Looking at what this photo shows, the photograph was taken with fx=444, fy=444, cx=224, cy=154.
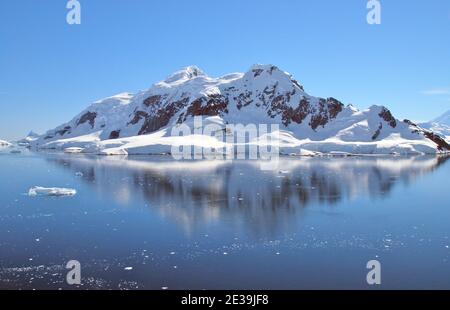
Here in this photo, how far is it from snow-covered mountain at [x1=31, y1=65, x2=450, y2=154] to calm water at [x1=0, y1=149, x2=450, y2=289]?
7181 centimetres

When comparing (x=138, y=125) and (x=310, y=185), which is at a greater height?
(x=138, y=125)

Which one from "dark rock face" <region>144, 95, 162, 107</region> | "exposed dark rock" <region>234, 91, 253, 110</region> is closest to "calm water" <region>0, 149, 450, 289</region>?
"exposed dark rock" <region>234, 91, 253, 110</region>

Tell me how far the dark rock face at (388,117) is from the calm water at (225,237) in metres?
94.4

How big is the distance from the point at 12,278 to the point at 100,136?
14971cm

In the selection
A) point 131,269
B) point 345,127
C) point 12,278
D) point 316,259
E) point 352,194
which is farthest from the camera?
point 345,127

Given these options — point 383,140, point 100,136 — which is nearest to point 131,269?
point 383,140

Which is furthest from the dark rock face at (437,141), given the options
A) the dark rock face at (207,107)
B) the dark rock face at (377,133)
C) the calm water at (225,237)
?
the calm water at (225,237)

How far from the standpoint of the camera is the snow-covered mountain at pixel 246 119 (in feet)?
363

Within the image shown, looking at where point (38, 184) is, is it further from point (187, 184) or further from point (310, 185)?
point (310, 185)

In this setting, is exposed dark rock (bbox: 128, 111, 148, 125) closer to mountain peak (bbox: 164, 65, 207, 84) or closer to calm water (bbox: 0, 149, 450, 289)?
mountain peak (bbox: 164, 65, 207, 84)

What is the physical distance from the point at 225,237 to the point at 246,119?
387 ft

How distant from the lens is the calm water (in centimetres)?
1505
